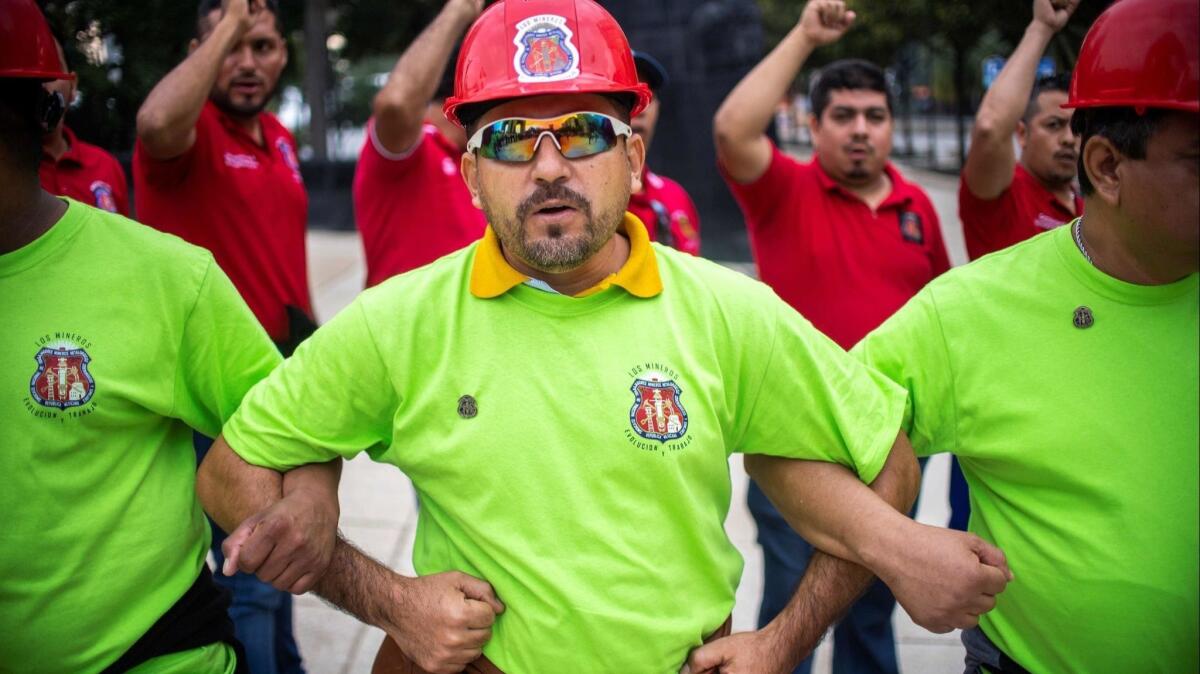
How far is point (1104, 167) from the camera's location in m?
1.79

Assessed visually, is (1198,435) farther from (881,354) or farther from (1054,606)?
(881,354)

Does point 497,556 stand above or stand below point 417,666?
above

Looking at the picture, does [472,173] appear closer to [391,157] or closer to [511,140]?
[511,140]

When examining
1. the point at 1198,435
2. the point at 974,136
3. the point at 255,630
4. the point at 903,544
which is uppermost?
the point at 974,136

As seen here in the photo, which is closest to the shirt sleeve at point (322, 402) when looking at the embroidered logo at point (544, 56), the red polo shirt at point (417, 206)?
the embroidered logo at point (544, 56)

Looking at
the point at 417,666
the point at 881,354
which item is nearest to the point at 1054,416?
the point at 881,354

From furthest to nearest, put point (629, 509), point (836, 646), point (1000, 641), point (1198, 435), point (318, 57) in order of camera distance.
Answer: point (318, 57)
point (836, 646)
point (1000, 641)
point (629, 509)
point (1198, 435)

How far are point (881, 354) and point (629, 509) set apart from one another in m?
0.60

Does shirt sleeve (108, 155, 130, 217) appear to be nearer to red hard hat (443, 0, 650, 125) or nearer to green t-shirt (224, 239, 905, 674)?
green t-shirt (224, 239, 905, 674)

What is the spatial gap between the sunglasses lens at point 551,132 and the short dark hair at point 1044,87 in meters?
2.09

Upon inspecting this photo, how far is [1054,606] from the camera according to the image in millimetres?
1846

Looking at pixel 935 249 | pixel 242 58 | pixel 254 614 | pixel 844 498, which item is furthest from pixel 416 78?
pixel 844 498

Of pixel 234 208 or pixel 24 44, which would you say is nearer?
pixel 24 44

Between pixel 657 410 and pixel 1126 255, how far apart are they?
87cm
